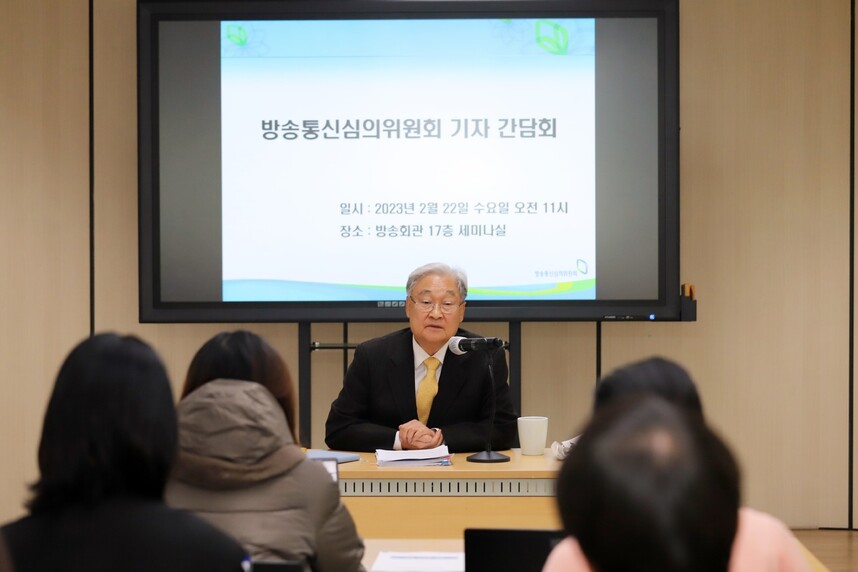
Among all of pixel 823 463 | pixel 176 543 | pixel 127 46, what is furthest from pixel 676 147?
pixel 176 543

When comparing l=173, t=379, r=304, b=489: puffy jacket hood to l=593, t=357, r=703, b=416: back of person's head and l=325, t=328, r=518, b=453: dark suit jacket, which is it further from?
l=325, t=328, r=518, b=453: dark suit jacket

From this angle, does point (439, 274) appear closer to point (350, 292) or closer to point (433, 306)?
point (433, 306)

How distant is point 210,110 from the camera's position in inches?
194

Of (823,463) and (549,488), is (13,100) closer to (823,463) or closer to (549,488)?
(549,488)

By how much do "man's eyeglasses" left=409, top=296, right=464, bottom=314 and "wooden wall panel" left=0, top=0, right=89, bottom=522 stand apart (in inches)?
86.2

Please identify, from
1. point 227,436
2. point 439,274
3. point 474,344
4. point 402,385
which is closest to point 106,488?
point 227,436

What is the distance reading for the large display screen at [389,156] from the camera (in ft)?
16.1

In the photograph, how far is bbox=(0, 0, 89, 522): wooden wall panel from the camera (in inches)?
209

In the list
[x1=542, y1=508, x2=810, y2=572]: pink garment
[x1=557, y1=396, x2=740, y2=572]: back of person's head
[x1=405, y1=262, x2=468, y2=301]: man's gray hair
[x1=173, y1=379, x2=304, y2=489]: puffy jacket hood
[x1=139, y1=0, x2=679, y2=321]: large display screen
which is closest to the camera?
[x1=557, y1=396, x2=740, y2=572]: back of person's head

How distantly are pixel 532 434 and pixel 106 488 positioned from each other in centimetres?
242

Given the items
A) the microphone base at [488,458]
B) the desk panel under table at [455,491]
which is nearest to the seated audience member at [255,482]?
the desk panel under table at [455,491]

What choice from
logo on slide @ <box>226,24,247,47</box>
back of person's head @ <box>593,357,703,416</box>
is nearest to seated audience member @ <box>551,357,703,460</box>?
back of person's head @ <box>593,357,703,416</box>

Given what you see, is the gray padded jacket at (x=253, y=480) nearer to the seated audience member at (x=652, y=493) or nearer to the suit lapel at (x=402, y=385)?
the seated audience member at (x=652, y=493)

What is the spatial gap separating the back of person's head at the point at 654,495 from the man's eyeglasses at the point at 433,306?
3140mm
